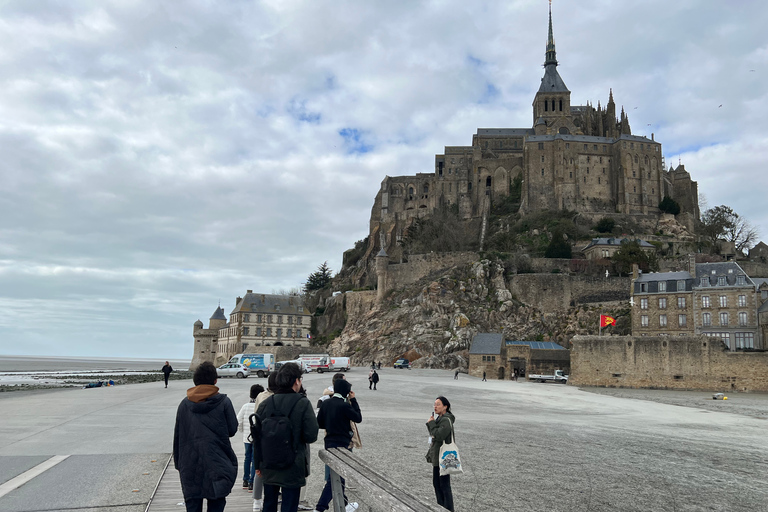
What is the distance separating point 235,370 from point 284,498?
3719 centimetres

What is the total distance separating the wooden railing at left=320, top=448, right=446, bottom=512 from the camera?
4.29 meters

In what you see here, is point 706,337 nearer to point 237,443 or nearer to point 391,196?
point 237,443

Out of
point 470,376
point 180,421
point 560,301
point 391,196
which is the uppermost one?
point 391,196

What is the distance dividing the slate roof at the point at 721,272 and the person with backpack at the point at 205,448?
46188 mm

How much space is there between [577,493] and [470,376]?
3873 centimetres

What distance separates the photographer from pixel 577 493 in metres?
9.02

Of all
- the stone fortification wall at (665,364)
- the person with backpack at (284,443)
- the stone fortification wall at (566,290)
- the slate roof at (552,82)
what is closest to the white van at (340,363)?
the stone fortification wall at (665,364)

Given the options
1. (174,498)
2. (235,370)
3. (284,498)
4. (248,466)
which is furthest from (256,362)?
(284,498)

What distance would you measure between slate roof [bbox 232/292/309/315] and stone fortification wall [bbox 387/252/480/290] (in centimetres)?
1224

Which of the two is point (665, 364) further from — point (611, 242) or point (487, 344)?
point (611, 242)

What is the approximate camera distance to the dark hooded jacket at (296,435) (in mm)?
5328

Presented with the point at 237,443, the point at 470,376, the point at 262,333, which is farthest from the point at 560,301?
the point at 237,443

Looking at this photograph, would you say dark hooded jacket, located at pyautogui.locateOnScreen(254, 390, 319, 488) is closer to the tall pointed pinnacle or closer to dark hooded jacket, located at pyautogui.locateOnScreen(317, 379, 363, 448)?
dark hooded jacket, located at pyautogui.locateOnScreen(317, 379, 363, 448)

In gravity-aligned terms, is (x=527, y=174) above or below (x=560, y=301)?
above
